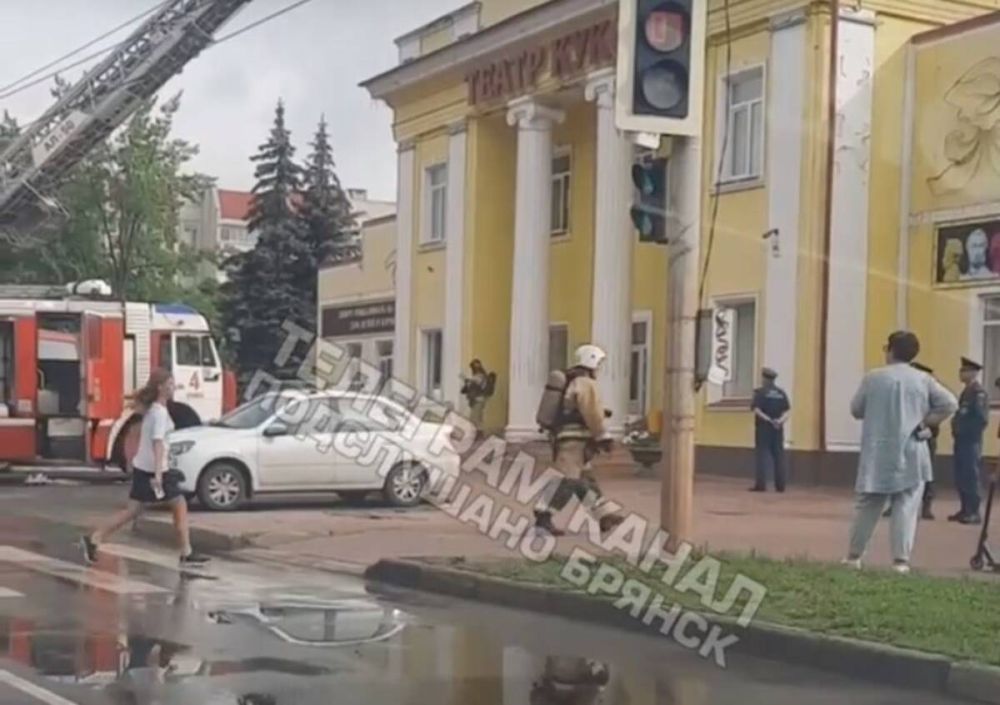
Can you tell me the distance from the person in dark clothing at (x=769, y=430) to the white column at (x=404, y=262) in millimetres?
15634

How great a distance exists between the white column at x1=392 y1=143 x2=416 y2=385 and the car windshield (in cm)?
1702

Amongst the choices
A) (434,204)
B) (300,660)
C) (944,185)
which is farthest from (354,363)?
(300,660)

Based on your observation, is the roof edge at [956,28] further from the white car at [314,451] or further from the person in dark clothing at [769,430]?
the white car at [314,451]

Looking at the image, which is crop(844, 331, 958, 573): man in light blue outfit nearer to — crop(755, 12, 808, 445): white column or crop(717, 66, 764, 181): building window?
crop(755, 12, 808, 445): white column

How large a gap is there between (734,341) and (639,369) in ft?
12.2

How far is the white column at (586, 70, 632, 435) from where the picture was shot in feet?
99.1

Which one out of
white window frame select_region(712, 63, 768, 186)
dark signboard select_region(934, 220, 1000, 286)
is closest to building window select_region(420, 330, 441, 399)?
white window frame select_region(712, 63, 768, 186)

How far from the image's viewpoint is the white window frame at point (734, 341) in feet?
89.2

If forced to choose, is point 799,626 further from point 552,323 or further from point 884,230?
point 552,323

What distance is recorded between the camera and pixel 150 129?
63.5 m

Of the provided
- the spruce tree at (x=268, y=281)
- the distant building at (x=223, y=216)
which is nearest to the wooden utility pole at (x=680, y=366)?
the spruce tree at (x=268, y=281)

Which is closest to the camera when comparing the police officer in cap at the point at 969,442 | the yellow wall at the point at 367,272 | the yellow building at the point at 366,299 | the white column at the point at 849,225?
the police officer in cap at the point at 969,442

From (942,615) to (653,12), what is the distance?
466cm

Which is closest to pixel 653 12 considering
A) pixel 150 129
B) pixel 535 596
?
pixel 535 596
